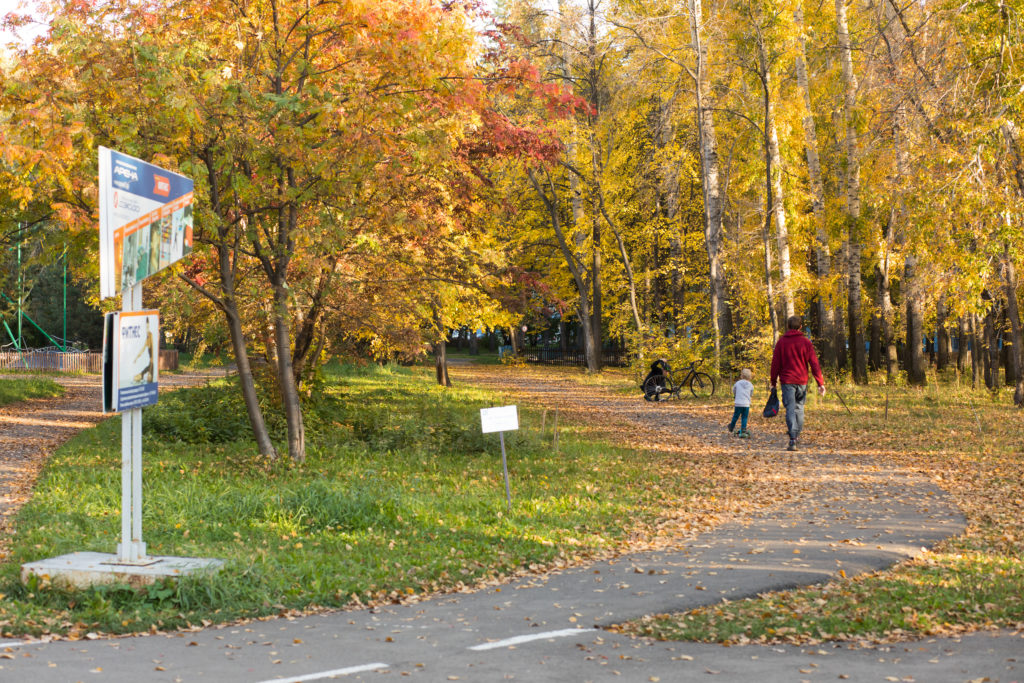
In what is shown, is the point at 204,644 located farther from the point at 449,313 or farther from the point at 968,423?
the point at 449,313

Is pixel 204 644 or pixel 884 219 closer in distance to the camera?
pixel 204 644

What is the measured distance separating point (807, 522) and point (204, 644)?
21.2ft

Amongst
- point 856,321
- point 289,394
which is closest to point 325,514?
point 289,394

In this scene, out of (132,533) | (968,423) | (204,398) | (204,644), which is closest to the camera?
(204,644)

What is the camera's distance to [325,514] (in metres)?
9.84

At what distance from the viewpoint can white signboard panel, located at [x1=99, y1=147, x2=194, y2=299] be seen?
7258 millimetres

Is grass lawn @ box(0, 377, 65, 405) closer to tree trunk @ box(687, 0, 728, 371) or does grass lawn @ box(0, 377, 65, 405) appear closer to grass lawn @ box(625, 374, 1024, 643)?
tree trunk @ box(687, 0, 728, 371)

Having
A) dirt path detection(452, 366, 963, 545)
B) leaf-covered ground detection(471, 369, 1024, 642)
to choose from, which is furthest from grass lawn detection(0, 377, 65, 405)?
leaf-covered ground detection(471, 369, 1024, 642)

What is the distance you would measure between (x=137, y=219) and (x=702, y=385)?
22.4m

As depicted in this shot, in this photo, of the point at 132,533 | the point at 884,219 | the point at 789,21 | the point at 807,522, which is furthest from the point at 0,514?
the point at 884,219

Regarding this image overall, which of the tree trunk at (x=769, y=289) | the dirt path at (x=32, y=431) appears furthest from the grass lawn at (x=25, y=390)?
the tree trunk at (x=769, y=289)

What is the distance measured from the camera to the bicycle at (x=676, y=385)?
27359 millimetres

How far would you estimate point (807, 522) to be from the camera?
10.5 meters

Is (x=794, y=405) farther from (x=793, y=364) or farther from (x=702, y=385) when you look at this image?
(x=702, y=385)
